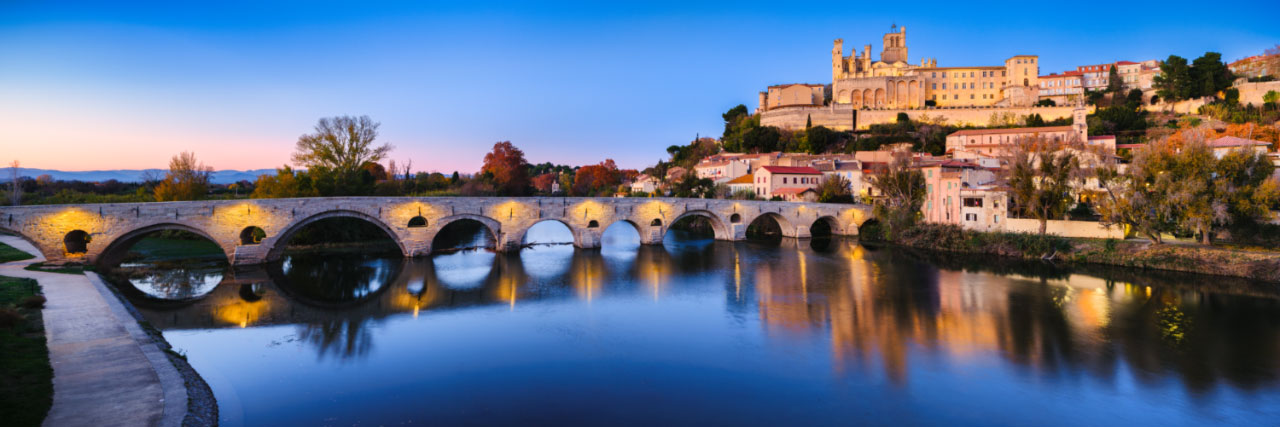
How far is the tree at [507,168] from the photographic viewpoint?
1843 inches

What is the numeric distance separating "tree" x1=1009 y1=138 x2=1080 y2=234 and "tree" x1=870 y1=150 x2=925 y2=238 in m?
5.85

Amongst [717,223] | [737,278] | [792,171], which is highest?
[792,171]

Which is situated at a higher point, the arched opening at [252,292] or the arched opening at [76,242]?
the arched opening at [76,242]

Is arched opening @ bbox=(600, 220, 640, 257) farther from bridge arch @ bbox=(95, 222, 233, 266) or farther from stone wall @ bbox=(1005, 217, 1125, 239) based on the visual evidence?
stone wall @ bbox=(1005, 217, 1125, 239)

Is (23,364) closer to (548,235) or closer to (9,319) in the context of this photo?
(9,319)

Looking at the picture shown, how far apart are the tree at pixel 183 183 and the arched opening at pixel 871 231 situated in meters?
34.1

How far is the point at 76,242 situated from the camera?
816 inches

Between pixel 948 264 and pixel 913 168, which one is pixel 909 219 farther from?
pixel 948 264

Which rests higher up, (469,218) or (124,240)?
(469,218)

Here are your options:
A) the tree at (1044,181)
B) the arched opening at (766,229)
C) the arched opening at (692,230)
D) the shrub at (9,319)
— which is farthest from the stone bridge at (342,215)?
the shrub at (9,319)

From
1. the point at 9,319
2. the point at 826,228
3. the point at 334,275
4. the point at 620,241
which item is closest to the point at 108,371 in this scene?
the point at 9,319

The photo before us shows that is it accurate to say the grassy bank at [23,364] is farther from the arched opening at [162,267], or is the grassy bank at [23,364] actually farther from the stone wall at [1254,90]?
the stone wall at [1254,90]

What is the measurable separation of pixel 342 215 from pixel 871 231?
2650 cm

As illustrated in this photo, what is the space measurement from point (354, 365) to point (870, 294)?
1388 centimetres
